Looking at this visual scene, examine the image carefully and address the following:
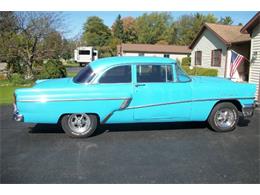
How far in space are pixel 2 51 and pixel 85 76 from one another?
42.2ft

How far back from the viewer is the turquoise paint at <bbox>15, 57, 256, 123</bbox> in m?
5.37

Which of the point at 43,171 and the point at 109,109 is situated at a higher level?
the point at 109,109

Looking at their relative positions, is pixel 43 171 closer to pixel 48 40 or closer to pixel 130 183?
pixel 130 183

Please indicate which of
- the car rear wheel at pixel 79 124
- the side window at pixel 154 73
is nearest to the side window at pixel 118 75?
the side window at pixel 154 73

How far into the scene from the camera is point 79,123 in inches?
222

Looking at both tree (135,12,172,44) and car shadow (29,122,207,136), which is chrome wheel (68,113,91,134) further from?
tree (135,12,172,44)

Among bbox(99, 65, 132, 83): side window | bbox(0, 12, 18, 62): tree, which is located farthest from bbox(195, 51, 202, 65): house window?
bbox(99, 65, 132, 83): side window

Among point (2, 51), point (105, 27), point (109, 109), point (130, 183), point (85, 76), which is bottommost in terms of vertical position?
point (130, 183)

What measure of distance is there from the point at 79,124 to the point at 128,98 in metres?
1.21

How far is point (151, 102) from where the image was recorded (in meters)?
5.71

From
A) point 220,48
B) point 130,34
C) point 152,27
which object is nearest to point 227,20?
point 152,27

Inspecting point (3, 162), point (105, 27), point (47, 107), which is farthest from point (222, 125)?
point (105, 27)

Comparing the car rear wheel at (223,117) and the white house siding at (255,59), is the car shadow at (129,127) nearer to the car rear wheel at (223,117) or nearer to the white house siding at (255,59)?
the car rear wheel at (223,117)

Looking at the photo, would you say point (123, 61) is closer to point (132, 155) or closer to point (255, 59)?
point (132, 155)
